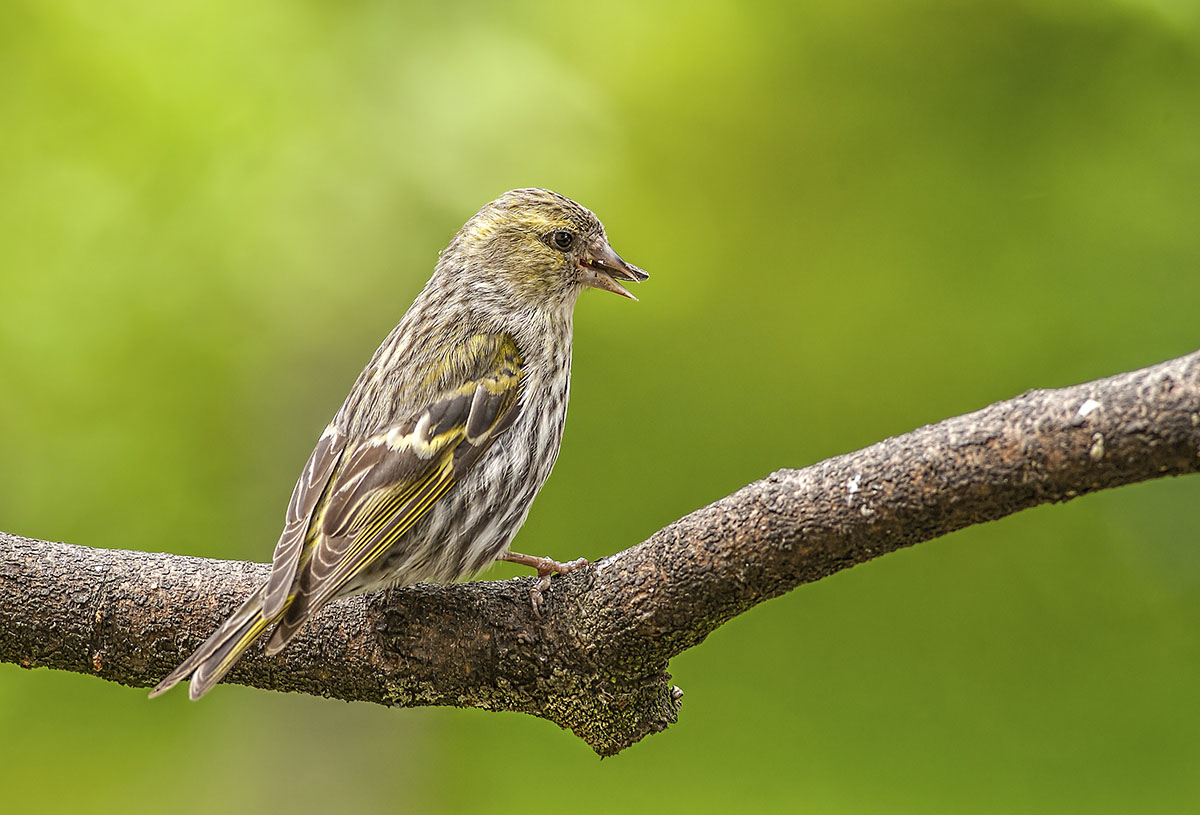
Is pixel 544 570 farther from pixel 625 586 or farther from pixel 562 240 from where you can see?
pixel 562 240

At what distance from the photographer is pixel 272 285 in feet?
17.2

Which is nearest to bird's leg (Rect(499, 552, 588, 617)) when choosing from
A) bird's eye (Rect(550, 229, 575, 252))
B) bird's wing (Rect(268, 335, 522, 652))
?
bird's wing (Rect(268, 335, 522, 652))

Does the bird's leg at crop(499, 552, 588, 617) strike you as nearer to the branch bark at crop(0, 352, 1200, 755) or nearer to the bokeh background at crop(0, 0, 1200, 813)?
the branch bark at crop(0, 352, 1200, 755)

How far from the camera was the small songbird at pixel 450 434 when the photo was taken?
122 inches

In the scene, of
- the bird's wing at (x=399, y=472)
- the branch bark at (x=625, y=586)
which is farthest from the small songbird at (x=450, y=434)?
the branch bark at (x=625, y=586)

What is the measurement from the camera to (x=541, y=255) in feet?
13.3

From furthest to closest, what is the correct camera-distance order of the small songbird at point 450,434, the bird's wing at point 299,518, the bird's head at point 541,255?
the bird's head at point 541,255
the small songbird at point 450,434
the bird's wing at point 299,518

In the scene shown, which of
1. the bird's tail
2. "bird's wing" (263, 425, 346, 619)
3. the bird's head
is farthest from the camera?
the bird's head

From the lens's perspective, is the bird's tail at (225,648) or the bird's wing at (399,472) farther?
the bird's wing at (399,472)

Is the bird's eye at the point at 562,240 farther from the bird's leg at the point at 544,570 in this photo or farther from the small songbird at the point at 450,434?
the bird's leg at the point at 544,570

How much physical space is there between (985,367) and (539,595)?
3.47 m

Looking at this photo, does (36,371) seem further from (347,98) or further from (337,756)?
(337,756)

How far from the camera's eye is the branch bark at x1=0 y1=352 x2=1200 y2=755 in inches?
86.3

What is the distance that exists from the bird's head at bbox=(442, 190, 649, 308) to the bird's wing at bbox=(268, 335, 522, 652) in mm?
290
